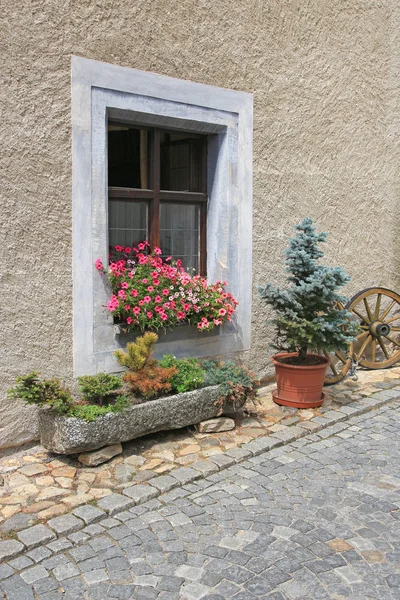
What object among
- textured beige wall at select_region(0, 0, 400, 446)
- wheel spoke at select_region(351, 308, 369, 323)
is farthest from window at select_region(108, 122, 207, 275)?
wheel spoke at select_region(351, 308, 369, 323)

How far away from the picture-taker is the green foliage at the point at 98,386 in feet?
15.0

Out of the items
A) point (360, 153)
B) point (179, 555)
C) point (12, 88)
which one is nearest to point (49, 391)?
point (179, 555)

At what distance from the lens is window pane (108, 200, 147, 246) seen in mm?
5387

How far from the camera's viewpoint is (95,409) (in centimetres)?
443

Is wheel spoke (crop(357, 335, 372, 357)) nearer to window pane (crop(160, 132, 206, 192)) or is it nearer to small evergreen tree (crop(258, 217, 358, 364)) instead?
small evergreen tree (crop(258, 217, 358, 364))

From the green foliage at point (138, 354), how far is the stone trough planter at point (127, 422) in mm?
287

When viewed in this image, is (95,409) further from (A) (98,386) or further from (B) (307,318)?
(B) (307,318)

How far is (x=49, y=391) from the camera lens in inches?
171

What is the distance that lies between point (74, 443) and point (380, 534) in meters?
1.98

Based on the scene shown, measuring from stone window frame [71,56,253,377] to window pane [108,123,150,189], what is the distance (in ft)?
0.53

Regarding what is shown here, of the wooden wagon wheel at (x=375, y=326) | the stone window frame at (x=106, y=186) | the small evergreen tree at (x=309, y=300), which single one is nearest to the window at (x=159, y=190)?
the stone window frame at (x=106, y=186)

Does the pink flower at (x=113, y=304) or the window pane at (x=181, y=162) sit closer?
the pink flower at (x=113, y=304)

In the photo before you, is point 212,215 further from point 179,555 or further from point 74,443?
point 179,555

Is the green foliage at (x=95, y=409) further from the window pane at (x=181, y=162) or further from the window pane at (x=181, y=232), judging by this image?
the window pane at (x=181, y=162)
